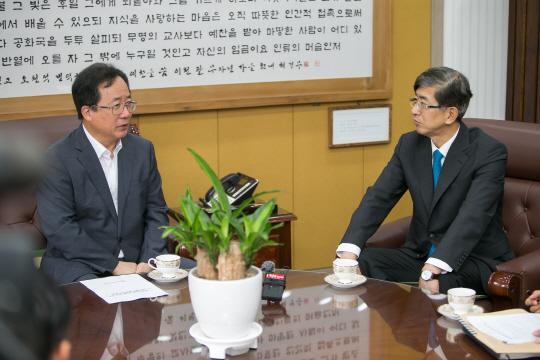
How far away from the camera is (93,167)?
270 cm

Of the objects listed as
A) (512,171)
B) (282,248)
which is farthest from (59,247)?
(512,171)

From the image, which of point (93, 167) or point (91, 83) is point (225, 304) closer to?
point (93, 167)

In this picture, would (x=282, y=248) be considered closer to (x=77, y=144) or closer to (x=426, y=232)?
(x=426, y=232)

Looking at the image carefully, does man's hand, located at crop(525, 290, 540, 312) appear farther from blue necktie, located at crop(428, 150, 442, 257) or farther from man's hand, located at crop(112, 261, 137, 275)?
man's hand, located at crop(112, 261, 137, 275)

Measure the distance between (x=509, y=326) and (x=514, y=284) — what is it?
2.23 ft

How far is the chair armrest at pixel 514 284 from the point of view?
7.63ft

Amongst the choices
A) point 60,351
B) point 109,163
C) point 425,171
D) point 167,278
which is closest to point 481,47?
point 425,171

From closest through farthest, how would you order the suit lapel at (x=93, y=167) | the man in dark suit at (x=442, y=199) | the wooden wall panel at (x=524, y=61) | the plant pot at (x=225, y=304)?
the plant pot at (x=225, y=304) < the man in dark suit at (x=442, y=199) < the suit lapel at (x=93, y=167) < the wooden wall panel at (x=524, y=61)

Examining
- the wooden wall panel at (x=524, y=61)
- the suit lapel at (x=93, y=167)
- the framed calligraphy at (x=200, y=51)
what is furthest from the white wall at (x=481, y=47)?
the suit lapel at (x=93, y=167)

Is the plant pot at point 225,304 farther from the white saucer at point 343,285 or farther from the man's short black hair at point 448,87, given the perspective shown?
the man's short black hair at point 448,87

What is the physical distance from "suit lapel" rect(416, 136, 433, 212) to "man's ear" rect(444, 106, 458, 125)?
17 cm

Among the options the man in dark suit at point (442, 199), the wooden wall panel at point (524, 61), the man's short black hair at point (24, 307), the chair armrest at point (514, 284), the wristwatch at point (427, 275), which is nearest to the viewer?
the man's short black hair at point (24, 307)

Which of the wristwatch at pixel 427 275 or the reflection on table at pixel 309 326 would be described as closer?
the reflection on table at pixel 309 326

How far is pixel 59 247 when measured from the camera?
261 centimetres
